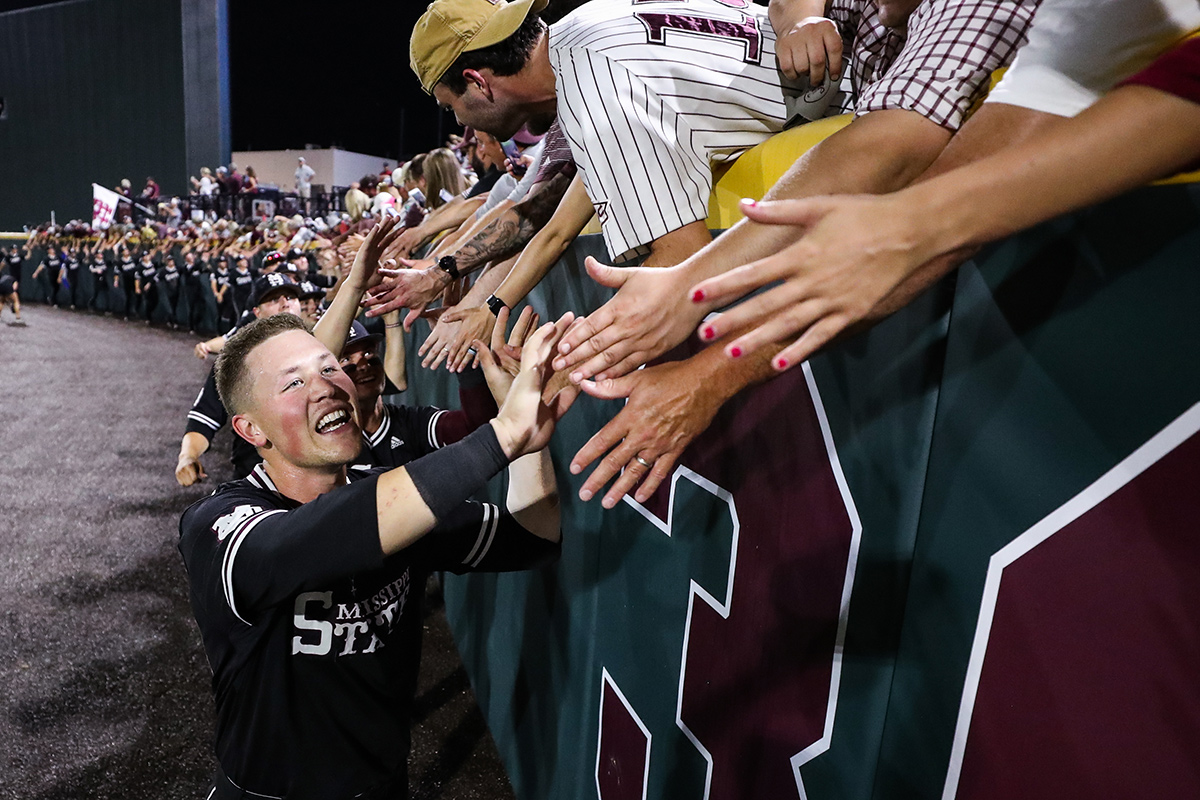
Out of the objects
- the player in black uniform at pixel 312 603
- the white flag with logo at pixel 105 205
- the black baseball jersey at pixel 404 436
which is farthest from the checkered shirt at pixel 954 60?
the white flag with logo at pixel 105 205

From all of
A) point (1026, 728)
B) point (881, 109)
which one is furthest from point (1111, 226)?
point (1026, 728)

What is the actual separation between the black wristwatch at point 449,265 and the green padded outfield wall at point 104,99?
27341 millimetres

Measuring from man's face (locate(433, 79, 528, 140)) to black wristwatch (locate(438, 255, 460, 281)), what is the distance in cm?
47

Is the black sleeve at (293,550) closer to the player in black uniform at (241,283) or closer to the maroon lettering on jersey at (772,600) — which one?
the maroon lettering on jersey at (772,600)

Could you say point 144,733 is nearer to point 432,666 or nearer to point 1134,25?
point 432,666

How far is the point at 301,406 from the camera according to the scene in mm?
1803

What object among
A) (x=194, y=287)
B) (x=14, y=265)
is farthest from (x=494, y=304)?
(x=14, y=265)

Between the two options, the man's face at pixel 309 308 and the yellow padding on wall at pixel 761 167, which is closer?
the yellow padding on wall at pixel 761 167

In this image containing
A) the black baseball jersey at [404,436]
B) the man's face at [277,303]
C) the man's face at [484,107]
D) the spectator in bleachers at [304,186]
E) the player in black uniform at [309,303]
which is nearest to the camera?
the man's face at [484,107]

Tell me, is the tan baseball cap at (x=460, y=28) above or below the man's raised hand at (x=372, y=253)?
above

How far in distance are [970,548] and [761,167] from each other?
2.48 feet

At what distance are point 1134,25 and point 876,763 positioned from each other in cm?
94

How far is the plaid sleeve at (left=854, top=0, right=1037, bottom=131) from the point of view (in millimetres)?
1041

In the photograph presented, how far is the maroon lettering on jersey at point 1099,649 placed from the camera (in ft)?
2.29
